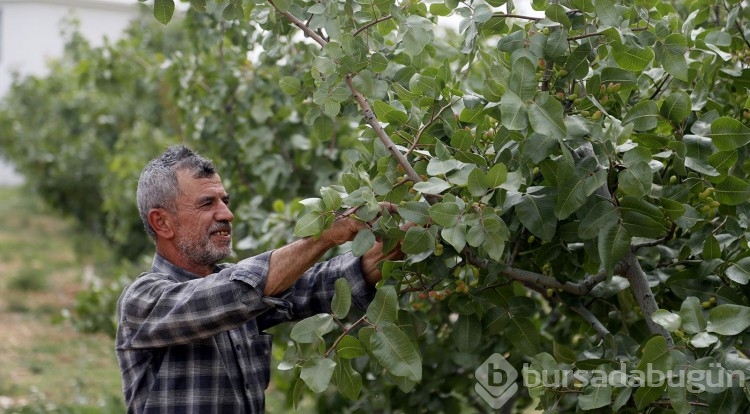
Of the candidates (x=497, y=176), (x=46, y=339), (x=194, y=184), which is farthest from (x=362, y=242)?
(x=46, y=339)

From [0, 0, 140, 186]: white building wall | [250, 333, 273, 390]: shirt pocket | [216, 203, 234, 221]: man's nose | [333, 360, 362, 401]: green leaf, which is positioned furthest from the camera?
[0, 0, 140, 186]: white building wall

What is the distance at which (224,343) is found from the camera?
2746 mm

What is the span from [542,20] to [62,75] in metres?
13.2

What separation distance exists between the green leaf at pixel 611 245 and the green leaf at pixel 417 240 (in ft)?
1.21

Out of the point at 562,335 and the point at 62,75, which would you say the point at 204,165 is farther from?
the point at 62,75

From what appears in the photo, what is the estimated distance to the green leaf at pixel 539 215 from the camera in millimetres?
2157

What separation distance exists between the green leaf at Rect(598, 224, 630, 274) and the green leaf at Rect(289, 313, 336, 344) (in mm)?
621

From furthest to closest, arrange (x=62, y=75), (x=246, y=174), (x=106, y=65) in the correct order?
(x=62, y=75) → (x=106, y=65) → (x=246, y=174)

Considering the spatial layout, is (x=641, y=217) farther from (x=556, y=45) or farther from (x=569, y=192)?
(x=556, y=45)

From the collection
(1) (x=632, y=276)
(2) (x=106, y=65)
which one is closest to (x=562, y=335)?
(1) (x=632, y=276)

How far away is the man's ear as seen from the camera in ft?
9.03

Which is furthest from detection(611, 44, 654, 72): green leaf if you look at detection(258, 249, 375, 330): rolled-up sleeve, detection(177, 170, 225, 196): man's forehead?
detection(177, 170, 225, 196): man's forehead

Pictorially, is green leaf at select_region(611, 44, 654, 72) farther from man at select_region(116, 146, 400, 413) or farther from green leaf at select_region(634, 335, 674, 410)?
man at select_region(116, 146, 400, 413)

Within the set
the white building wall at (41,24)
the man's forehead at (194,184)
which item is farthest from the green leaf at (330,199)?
the white building wall at (41,24)
